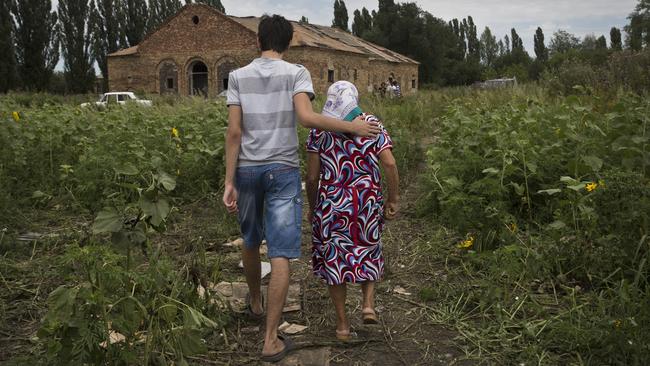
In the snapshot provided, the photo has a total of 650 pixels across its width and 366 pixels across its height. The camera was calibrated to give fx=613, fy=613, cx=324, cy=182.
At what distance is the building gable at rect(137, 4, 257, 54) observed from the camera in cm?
3416

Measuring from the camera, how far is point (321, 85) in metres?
34.8

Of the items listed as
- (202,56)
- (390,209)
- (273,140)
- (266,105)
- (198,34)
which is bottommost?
(390,209)

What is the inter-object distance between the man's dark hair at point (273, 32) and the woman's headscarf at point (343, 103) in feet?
1.21

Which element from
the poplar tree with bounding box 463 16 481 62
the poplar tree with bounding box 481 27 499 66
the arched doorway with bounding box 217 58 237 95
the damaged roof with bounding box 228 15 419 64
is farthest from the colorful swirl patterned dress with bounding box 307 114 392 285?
the poplar tree with bounding box 481 27 499 66

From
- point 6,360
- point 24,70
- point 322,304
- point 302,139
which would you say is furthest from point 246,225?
point 24,70

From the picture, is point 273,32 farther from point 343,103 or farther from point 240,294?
point 240,294

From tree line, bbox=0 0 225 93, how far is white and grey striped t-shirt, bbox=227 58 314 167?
32.8m

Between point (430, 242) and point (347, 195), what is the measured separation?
1895 millimetres

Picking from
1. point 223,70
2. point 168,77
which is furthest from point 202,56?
point 168,77

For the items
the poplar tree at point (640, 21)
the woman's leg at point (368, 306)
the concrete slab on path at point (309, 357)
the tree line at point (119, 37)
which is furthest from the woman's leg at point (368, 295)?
the poplar tree at point (640, 21)

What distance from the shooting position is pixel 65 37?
36781 mm

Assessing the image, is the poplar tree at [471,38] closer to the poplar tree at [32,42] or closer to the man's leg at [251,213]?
the poplar tree at [32,42]

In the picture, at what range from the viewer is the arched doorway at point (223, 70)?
3462 cm

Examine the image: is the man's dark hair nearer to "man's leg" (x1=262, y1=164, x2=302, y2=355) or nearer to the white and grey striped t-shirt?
the white and grey striped t-shirt
